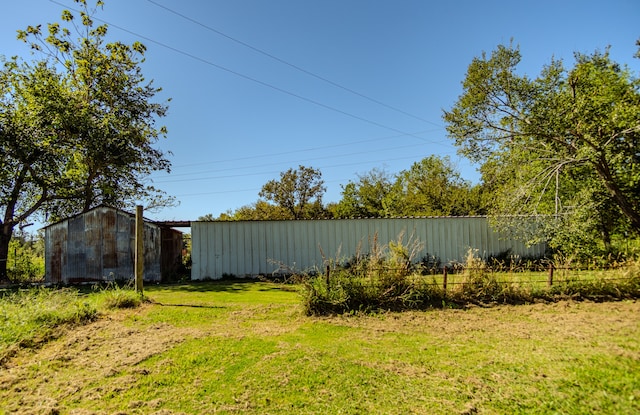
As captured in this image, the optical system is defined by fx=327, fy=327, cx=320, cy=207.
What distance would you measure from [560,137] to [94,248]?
17.2 meters

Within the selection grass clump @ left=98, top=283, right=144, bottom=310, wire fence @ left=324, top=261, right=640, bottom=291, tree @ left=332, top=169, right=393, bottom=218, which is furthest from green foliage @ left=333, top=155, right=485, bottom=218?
grass clump @ left=98, top=283, right=144, bottom=310

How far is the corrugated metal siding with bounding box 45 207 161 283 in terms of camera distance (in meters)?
12.7

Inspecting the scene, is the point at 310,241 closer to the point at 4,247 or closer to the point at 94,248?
the point at 94,248

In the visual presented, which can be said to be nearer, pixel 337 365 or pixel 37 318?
pixel 337 365

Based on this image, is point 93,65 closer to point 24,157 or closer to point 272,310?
point 24,157

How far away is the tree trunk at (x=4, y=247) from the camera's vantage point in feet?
44.5

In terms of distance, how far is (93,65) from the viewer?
17.0 m

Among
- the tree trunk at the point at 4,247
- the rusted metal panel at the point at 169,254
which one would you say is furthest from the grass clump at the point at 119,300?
the tree trunk at the point at 4,247

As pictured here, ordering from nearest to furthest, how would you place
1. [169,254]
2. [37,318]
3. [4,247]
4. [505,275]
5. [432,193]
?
[37,318]
[505,275]
[4,247]
[169,254]
[432,193]

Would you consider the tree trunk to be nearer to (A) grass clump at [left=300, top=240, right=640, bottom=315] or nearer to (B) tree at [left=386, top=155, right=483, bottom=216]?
(A) grass clump at [left=300, top=240, right=640, bottom=315]

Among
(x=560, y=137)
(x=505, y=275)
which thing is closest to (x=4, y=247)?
(x=505, y=275)

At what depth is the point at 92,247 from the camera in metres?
12.8

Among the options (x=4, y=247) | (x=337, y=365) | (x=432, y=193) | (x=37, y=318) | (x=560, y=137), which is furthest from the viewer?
(x=432, y=193)

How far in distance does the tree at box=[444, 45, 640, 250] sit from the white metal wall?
97.2 inches
